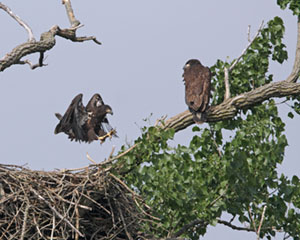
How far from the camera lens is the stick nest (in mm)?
10773

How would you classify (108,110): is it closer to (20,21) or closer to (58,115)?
(58,115)

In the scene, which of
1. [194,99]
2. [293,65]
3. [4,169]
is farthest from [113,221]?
[293,65]

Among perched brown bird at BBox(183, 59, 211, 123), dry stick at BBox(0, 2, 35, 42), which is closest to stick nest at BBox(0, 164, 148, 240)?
perched brown bird at BBox(183, 59, 211, 123)

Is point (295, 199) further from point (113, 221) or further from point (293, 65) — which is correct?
point (113, 221)

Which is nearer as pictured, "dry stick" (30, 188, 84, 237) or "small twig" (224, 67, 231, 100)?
"dry stick" (30, 188, 84, 237)

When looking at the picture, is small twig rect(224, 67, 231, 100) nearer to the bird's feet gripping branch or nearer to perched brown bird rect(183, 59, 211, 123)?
perched brown bird rect(183, 59, 211, 123)

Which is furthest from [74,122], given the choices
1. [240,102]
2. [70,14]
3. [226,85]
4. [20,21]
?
[240,102]

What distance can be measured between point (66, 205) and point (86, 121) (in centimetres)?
303

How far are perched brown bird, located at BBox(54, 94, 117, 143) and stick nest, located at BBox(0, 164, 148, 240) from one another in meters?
2.26

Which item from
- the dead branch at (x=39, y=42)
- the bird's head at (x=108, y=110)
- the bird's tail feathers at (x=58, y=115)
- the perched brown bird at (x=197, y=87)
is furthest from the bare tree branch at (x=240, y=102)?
the bird's tail feathers at (x=58, y=115)

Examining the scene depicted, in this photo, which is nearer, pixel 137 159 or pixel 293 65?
pixel 137 159

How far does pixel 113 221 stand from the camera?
1100cm

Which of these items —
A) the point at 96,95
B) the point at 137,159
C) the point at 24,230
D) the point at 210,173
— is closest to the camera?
the point at 24,230

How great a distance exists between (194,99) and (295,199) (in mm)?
1892
